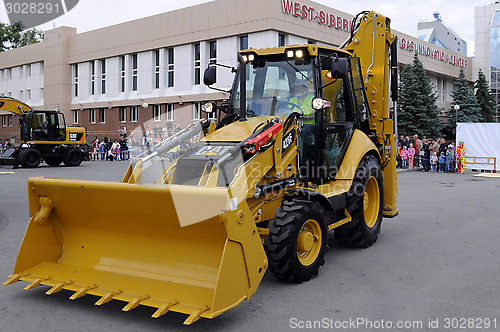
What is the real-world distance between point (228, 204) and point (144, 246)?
1.26m

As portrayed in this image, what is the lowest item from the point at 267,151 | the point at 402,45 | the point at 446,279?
the point at 446,279

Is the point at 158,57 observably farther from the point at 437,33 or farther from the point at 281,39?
the point at 437,33

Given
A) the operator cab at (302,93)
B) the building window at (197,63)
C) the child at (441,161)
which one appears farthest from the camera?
the building window at (197,63)

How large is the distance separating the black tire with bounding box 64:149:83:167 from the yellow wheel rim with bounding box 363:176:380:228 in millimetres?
22123

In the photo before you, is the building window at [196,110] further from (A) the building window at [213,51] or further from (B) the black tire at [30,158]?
(B) the black tire at [30,158]

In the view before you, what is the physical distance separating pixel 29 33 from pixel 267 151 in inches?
2812

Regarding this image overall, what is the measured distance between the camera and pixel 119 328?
4484 millimetres

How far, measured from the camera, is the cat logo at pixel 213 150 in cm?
556

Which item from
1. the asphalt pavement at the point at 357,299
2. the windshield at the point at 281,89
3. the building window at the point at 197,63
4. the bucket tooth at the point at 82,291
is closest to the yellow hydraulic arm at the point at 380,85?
the asphalt pavement at the point at 357,299

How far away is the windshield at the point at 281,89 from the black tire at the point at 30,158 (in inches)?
822

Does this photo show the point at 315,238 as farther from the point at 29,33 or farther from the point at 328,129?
the point at 29,33

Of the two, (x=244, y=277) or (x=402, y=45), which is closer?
(x=244, y=277)

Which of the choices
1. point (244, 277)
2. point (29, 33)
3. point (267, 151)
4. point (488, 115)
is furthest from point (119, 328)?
point (29, 33)

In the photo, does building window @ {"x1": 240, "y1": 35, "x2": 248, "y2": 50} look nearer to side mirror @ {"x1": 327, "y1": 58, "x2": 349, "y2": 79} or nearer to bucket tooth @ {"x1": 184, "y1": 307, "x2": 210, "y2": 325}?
side mirror @ {"x1": 327, "y1": 58, "x2": 349, "y2": 79}
